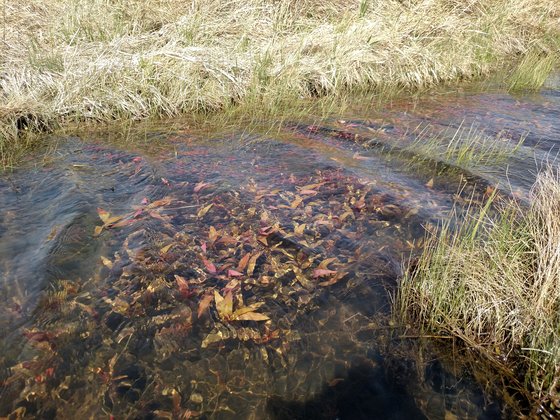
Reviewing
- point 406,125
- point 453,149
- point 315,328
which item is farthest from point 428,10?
point 315,328

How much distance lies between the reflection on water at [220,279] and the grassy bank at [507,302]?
0.75ft

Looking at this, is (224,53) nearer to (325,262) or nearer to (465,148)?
(465,148)

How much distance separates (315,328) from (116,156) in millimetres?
3311

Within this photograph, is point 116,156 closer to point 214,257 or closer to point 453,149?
point 214,257

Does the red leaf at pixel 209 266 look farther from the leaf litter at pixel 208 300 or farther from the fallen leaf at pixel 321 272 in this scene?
the fallen leaf at pixel 321 272

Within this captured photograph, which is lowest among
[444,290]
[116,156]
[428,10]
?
[116,156]

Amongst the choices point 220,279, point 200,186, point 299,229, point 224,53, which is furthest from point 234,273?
point 224,53

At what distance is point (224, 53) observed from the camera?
6805 millimetres

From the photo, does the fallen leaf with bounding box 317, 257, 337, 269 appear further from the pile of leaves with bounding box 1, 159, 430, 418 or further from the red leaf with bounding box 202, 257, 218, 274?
the red leaf with bounding box 202, 257, 218, 274

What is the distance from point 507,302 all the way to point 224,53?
5.85 m

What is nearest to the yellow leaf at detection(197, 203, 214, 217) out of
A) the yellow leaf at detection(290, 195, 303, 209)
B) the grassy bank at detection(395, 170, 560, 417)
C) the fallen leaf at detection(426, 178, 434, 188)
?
the yellow leaf at detection(290, 195, 303, 209)

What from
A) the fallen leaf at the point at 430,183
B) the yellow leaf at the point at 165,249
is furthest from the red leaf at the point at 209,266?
the fallen leaf at the point at 430,183

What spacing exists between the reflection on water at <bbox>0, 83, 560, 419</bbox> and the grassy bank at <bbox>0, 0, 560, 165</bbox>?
42.4 inches

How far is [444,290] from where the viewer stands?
2.44m
